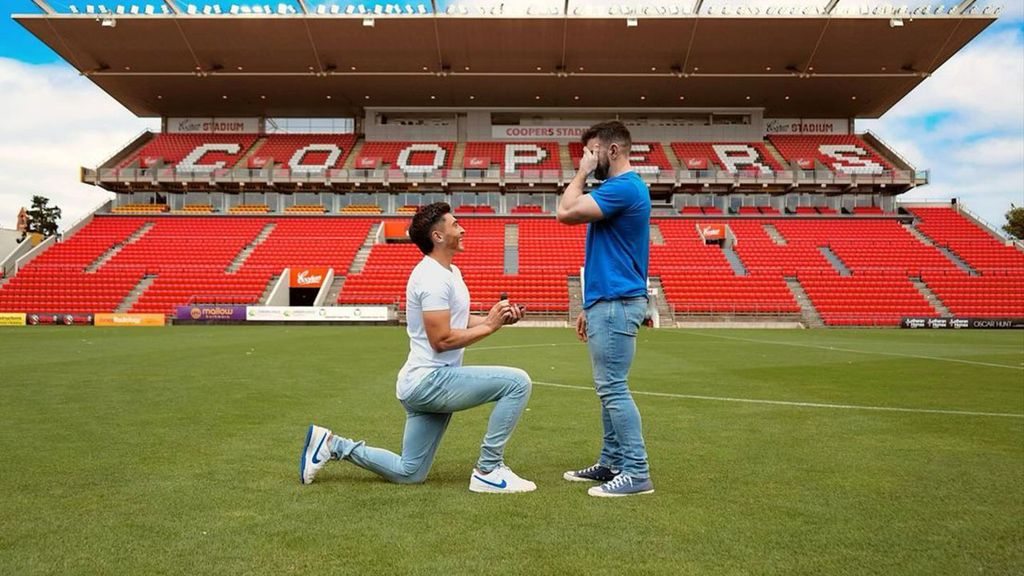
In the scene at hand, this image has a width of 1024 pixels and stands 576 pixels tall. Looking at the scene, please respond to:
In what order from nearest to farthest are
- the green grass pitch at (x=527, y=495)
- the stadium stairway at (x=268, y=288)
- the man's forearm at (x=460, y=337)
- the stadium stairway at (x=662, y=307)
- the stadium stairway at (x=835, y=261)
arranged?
the green grass pitch at (x=527, y=495)
the man's forearm at (x=460, y=337)
the stadium stairway at (x=662, y=307)
the stadium stairway at (x=268, y=288)
the stadium stairway at (x=835, y=261)

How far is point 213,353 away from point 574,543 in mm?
12647

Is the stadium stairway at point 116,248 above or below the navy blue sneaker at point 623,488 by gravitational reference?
above

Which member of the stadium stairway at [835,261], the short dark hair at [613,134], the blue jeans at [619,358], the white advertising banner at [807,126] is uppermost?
the white advertising banner at [807,126]

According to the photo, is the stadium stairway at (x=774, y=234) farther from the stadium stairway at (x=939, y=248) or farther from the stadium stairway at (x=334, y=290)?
the stadium stairway at (x=334, y=290)

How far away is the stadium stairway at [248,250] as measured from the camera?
116 ft

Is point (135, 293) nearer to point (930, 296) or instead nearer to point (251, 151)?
point (251, 151)

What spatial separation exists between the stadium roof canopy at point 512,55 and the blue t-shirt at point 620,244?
32460 mm

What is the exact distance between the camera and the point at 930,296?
31.6 m

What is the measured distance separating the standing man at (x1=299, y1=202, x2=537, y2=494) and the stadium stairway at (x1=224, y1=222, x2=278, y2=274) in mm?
33310

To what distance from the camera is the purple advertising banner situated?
29359 millimetres

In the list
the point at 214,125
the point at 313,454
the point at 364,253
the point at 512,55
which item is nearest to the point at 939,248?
the point at 512,55

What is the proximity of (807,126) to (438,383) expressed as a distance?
1972 inches

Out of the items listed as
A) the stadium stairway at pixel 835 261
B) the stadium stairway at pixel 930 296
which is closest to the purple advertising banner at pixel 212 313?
the stadium stairway at pixel 835 261

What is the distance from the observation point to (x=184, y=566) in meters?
2.86
